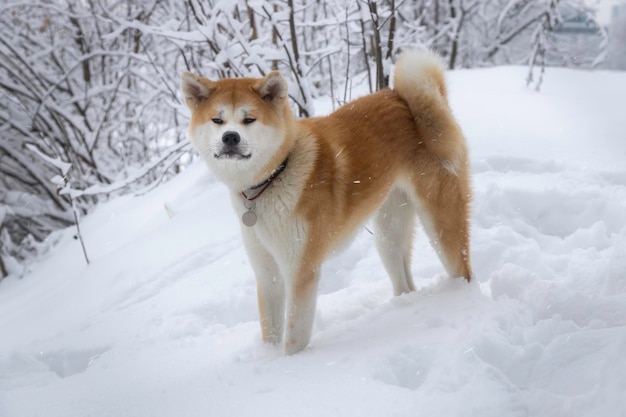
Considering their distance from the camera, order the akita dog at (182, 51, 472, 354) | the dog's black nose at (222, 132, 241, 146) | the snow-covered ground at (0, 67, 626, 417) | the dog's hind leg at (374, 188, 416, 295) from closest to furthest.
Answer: the snow-covered ground at (0, 67, 626, 417)
the dog's black nose at (222, 132, 241, 146)
the akita dog at (182, 51, 472, 354)
the dog's hind leg at (374, 188, 416, 295)

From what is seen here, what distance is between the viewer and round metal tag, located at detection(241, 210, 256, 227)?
2303mm

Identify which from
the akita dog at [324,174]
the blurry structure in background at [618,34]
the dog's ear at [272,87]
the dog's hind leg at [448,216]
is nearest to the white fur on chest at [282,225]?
the akita dog at [324,174]

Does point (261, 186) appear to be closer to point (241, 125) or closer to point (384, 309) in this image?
point (241, 125)

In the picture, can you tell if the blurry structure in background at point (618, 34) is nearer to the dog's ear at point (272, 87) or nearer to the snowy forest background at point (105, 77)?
the snowy forest background at point (105, 77)

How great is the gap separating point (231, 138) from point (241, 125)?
98 millimetres

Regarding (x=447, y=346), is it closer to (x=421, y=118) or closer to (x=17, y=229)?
(x=421, y=118)

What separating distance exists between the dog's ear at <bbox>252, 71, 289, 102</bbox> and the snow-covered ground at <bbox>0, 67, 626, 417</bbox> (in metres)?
1.08

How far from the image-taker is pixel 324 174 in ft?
7.84

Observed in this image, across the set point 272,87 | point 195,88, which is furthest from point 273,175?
point 195,88

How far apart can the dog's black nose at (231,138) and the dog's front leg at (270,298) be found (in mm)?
570

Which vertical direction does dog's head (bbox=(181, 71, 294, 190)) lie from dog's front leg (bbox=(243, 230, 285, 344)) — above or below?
above

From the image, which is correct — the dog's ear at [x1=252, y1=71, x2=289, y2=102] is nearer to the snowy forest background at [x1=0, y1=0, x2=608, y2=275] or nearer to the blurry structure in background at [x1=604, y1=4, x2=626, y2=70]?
the snowy forest background at [x1=0, y1=0, x2=608, y2=275]

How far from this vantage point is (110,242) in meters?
4.91

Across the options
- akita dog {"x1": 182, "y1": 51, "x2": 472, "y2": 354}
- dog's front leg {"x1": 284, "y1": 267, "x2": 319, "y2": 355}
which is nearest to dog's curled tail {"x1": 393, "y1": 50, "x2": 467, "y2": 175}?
akita dog {"x1": 182, "y1": 51, "x2": 472, "y2": 354}
